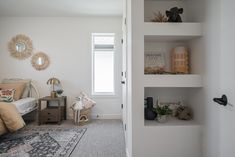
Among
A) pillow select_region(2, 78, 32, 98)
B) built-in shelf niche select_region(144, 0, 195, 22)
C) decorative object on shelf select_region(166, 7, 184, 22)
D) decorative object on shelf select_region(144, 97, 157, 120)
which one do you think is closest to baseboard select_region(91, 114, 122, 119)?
pillow select_region(2, 78, 32, 98)

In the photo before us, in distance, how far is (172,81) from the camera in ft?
5.84

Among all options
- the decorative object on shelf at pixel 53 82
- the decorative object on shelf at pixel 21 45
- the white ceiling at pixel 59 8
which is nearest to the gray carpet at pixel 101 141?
the decorative object on shelf at pixel 53 82

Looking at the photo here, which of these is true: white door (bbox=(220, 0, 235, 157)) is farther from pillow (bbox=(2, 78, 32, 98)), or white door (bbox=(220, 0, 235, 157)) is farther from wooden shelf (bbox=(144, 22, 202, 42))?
pillow (bbox=(2, 78, 32, 98))

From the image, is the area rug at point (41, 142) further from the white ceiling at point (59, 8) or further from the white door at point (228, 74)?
the white ceiling at point (59, 8)

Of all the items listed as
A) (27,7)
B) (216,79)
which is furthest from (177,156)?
(27,7)

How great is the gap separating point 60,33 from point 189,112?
3588 mm

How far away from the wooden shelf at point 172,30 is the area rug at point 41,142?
1.95m

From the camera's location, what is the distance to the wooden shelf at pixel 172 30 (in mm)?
1744

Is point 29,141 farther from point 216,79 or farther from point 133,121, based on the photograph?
point 216,79

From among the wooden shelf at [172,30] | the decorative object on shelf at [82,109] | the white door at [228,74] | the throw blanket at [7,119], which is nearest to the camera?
the white door at [228,74]

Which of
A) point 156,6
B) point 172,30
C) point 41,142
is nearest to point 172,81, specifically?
point 172,30

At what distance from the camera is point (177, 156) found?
69.5 inches

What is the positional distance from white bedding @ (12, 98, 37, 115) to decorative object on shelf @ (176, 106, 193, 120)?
117 inches

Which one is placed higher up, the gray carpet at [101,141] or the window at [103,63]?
the window at [103,63]
